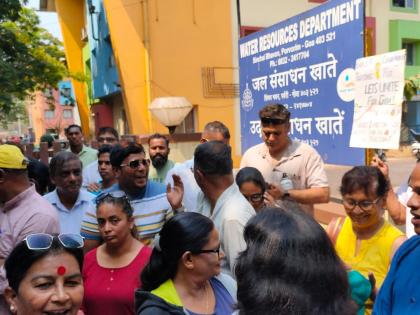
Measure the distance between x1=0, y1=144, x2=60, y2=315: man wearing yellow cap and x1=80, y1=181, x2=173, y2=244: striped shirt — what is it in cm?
34

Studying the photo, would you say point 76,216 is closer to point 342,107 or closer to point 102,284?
point 102,284

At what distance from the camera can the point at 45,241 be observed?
1.61m

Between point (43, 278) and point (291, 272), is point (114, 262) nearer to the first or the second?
point (43, 278)

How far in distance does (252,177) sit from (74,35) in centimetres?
1693

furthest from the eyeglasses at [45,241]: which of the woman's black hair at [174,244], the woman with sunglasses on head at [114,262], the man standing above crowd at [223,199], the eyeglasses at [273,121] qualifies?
the eyeglasses at [273,121]

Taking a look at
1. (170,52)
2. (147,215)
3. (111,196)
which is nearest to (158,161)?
(147,215)

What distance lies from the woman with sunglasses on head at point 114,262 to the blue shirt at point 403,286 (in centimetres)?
121

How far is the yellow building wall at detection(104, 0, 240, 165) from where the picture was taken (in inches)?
425

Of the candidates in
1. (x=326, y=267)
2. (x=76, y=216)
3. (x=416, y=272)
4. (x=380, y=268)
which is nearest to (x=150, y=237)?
(x=76, y=216)

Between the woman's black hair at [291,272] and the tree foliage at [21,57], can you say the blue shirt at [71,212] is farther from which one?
the tree foliage at [21,57]

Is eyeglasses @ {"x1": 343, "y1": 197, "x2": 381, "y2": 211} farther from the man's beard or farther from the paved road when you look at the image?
the paved road

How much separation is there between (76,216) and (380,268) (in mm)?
2275

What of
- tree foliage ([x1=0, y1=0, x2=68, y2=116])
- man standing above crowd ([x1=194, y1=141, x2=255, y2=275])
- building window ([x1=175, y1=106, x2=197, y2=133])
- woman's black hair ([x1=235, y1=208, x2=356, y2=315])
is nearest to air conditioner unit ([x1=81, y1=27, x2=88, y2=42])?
tree foliage ([x1=0, y1=0, x2=68, y2=116])

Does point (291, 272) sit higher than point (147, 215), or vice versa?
point (291, 272)
